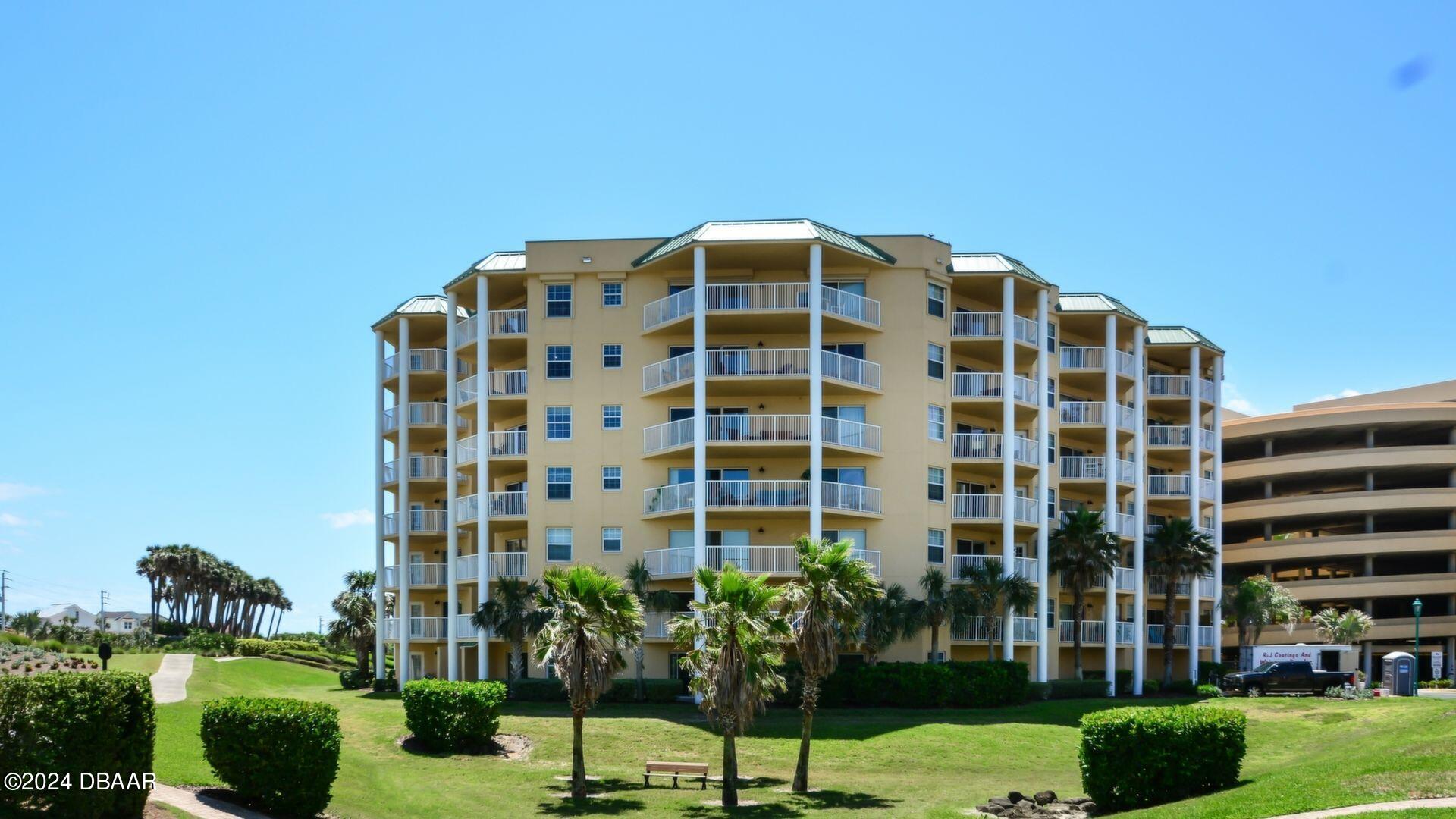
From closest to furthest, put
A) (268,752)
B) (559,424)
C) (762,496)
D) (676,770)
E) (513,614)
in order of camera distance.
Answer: (268,752), (676,770), (513,614), (762,496), (559,424)

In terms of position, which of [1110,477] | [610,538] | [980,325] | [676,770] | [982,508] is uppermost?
[980,325]

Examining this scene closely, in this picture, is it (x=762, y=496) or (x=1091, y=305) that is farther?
(x=1091, y=305)

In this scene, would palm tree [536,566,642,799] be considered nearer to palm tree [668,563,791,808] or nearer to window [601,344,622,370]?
palm tree [668,563,791,808]

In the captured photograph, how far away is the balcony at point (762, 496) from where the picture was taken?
1929 inches

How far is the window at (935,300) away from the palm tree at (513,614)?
19.5 metres

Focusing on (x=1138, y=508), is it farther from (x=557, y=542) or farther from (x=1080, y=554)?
(x=557, y=542)

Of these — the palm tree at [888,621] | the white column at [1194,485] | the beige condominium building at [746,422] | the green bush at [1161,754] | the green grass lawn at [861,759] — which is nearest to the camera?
the green grass lawn at [861,759]

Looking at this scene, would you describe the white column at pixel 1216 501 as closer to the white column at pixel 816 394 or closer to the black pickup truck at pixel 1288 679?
the black pickup truck at pixel 1288 679

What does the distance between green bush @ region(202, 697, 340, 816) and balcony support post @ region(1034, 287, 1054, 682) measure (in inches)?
1386

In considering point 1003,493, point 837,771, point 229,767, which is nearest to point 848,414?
point 1003,493

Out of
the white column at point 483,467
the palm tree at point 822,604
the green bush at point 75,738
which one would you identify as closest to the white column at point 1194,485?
the white column at point 483,467

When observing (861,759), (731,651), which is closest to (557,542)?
(861,759)

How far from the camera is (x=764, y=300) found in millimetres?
50531

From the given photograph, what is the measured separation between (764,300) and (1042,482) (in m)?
14.2
